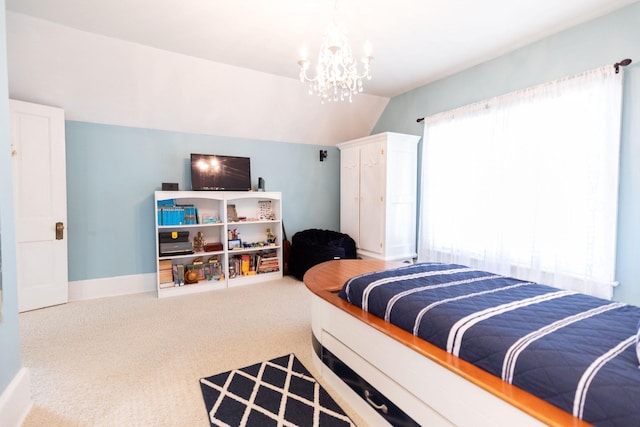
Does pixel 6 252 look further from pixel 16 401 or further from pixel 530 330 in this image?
pixel 530 330

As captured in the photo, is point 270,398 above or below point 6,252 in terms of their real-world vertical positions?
below

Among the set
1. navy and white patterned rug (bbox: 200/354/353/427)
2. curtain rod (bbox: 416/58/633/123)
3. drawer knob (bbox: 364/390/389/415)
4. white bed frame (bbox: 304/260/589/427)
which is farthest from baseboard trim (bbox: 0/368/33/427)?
curtain rod (bbox: 416/58/633/123)

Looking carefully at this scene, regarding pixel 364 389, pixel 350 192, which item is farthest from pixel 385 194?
pixel 364 389

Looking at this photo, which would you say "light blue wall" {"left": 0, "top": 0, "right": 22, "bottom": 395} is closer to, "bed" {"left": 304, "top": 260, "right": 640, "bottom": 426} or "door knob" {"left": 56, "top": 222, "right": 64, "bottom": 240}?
"bed" {"left": 304, "top": 260, "right": 640, "bottom": 426}

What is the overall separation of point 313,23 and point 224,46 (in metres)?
1.00

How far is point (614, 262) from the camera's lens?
2.46 metres

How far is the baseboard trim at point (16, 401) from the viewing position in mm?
1466

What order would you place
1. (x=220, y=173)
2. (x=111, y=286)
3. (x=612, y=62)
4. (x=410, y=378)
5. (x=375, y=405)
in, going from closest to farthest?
(x=410, y=378)
(x=375, y=405)
(x=612, y=62)
(x=111, y=286)
(x=220, y=173)

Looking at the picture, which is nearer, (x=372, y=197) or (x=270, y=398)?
(x=270, y=398)

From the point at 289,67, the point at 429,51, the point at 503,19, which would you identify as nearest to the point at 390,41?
the point at 429,51

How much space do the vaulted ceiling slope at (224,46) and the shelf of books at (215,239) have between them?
98cm

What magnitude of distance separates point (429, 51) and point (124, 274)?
4.31m

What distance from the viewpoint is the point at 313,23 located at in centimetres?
262

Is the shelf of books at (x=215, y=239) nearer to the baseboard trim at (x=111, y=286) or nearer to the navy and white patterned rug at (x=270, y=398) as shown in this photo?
the baseboard trim at (x=111, y=286)
